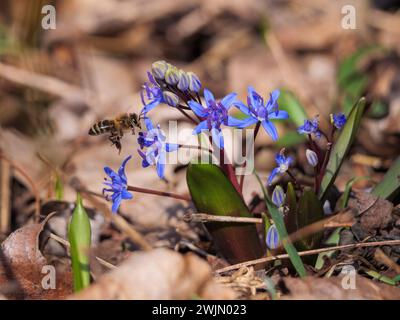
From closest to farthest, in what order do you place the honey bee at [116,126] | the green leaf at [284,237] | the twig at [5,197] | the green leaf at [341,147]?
the green leaf at [284,237] < the green leaf at [341,147] < the honey bee at [116,126] < the twig at [5,197]

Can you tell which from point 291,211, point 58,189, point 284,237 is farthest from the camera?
point 58,189

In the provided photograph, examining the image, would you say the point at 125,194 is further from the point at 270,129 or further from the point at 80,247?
the point at 270,129

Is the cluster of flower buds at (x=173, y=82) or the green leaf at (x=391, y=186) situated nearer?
the cluster of flower buds at (x=173, y=82)

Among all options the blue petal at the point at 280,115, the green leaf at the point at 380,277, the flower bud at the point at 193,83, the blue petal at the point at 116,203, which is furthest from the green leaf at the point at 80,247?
the green leaf at the point at 380,277

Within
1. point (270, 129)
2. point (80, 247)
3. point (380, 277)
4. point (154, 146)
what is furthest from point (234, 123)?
point (380, 277)

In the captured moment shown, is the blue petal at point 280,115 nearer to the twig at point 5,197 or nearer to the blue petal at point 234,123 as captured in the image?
the blue petal at point 234,123

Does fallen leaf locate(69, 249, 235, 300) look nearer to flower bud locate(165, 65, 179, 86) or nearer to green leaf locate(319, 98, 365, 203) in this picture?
flower bud locate(165, 65, 179, 86)
